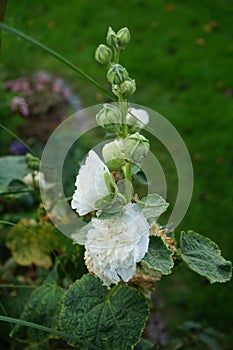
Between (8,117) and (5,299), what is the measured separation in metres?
1.36

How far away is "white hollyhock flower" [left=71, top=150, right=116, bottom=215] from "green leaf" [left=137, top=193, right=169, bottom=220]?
0.06 metres

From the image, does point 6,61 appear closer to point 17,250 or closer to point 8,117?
point 8,117

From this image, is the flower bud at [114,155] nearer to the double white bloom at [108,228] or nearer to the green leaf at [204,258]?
the double white bloom at [108,228]

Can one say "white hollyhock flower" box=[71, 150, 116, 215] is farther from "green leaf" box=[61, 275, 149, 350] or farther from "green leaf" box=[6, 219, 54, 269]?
"green leaf" box=[6, 219, 54, 269]

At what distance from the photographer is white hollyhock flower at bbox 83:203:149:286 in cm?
72

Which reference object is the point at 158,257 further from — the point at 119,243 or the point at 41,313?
the point at 41,313

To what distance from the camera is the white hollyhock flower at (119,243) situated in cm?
72

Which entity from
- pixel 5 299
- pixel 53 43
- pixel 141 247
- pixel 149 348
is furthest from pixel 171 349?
pixel 53 43

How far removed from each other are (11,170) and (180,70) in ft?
6.56

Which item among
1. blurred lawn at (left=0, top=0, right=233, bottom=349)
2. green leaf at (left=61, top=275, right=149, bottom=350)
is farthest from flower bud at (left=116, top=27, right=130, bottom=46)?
blurred lawn at (left=0, top=0, right=233, bottom=349)

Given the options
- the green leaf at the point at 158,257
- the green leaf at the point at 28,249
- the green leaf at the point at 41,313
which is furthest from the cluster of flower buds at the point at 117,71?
the green leaf at the point at 28,249

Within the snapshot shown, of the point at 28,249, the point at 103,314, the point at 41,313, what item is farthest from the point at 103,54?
the point at 28,249

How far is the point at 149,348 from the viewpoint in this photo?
1.10 m

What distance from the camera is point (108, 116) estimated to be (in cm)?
76
